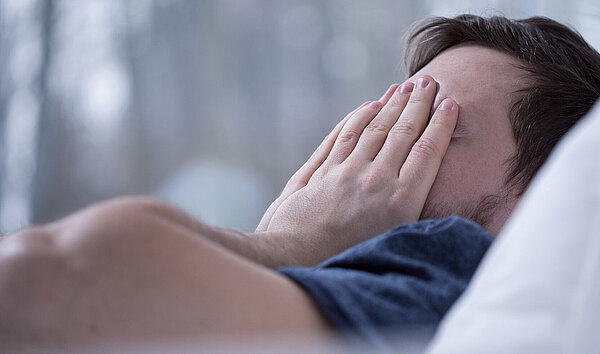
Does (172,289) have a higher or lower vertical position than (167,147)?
higher

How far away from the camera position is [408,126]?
918 millimetres

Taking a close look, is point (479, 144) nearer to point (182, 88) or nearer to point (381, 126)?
point (381, 126)

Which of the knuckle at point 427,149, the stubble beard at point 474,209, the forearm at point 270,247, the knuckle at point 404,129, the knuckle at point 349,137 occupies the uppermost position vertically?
the knuckle at point 404,129

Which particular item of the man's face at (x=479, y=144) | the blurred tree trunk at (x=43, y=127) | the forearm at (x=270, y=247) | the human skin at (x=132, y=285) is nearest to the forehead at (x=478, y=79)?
the man's face at (x=479, y=144)

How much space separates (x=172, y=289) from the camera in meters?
0.41

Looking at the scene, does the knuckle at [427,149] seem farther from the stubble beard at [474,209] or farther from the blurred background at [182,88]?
the blurred background at [182,88]

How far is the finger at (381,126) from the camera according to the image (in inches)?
36.1

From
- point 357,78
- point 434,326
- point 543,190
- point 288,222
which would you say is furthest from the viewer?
point 357,78

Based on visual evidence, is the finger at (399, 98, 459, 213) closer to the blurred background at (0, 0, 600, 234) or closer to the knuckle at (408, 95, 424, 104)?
the knuckle at (408, 95, 424, 104)

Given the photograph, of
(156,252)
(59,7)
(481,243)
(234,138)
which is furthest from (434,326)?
(59,7)

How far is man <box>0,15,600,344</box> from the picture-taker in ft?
1.34

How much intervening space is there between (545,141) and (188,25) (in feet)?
5.65

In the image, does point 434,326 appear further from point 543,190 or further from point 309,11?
point 309,11

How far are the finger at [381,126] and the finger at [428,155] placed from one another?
0.07 meters
